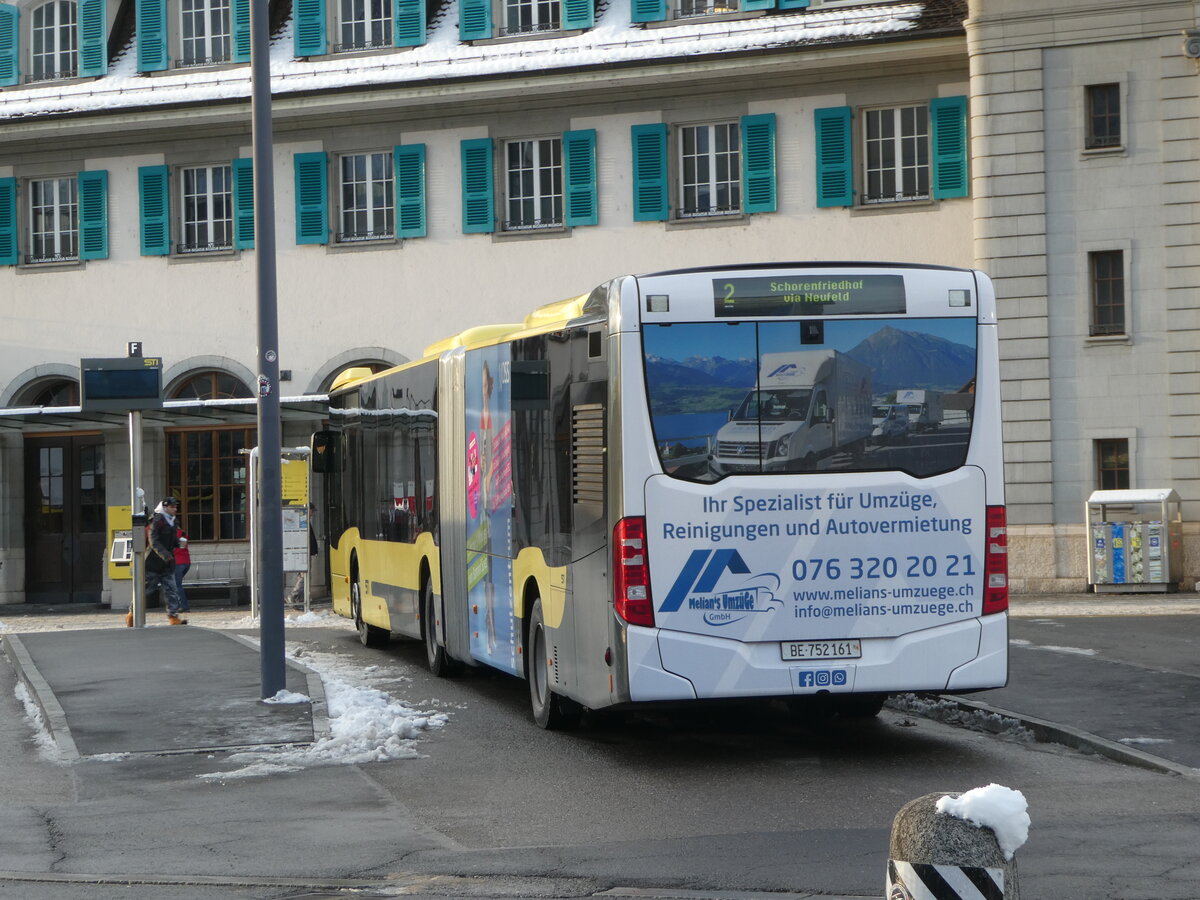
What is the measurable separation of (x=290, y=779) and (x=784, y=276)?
4.05 meters

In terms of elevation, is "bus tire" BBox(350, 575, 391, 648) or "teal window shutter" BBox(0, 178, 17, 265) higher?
"teal window shutter" BBox(0, 178, 17, 265)

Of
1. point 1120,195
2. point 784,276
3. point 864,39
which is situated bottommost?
point 784,276

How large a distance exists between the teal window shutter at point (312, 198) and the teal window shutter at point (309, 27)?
1763 millimetres

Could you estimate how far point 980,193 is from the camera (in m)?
26.2

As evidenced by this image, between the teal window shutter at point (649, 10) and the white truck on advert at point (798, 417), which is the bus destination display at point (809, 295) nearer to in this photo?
the white truck on advert at point (798, 417)

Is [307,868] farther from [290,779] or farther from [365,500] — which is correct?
[365,500]

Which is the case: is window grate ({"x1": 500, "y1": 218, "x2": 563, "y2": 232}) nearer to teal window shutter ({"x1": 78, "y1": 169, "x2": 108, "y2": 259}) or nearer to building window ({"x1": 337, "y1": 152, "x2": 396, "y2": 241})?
building window ({"x1": 337, "y1": 152, "x2": 396, "y2": 241})

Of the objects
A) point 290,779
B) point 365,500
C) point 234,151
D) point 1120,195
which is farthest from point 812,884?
point 234,151

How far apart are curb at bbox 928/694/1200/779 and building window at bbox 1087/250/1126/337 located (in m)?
14.1

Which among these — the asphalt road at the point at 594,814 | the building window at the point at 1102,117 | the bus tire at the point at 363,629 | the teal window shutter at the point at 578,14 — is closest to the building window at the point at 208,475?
the teal window shutter at the point at 578,14

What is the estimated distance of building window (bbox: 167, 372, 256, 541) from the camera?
3084cm

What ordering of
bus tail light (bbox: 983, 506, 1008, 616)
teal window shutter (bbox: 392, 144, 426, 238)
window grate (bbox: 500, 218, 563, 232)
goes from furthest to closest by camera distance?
1. teal window shutter (bbox: 392, 144, 426, 238)
2. window grate (bbox: 500, 218, 563, 232)
3. bus tail light (bbox: 983, 506, 1008, 616)

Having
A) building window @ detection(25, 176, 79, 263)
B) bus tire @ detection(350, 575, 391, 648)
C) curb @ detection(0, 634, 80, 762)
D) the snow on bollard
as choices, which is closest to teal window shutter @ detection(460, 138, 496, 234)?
building window @ detection(25, 176, 79, 263)

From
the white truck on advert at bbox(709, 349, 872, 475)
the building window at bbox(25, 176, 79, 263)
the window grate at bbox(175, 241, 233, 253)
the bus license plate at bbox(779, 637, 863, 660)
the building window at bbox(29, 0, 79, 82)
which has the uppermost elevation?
the building window at bbox(29, 0, 79, 82)
